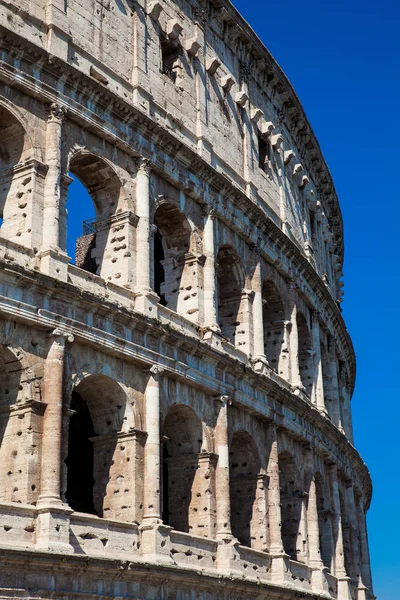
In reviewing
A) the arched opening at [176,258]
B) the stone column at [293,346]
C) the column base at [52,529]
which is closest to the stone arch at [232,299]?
the arched opening at [176,258]

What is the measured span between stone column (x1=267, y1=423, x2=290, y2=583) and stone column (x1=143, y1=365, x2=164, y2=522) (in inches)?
200

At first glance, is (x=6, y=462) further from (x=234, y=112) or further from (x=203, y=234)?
(x=234, y=112)

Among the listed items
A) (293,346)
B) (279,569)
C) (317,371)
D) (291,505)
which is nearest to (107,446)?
(279,569)

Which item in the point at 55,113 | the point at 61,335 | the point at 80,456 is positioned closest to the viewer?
the point at 61,335

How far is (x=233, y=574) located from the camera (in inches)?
805

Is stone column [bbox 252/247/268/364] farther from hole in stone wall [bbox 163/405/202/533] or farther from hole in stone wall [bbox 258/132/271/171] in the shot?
hole in stone wall [bbox 258/132/271/171]

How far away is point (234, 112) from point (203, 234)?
16.3ft

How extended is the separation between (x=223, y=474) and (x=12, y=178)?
7.58 meters

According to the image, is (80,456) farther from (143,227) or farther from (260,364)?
(143,227)

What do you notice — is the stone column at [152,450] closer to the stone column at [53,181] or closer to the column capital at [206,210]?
the stone column at [53,181]

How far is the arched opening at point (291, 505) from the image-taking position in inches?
992

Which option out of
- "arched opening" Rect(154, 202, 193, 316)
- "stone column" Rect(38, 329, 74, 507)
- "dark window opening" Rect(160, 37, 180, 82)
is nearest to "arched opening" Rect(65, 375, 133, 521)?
"stone column" Rect(38, 329, 74, 507)

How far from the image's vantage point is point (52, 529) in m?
16.2

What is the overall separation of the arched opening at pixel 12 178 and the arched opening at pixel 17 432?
109 inches
